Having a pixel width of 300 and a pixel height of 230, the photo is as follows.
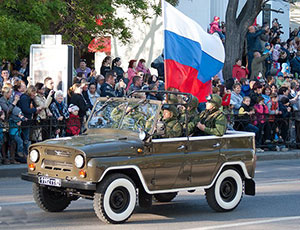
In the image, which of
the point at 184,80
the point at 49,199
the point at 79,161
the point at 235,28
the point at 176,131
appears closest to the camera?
the point at 79,161

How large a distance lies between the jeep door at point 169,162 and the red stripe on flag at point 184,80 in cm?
179

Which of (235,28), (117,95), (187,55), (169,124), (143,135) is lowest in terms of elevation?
(143,135)

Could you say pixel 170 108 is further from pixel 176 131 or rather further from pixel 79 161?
pixel 79 161

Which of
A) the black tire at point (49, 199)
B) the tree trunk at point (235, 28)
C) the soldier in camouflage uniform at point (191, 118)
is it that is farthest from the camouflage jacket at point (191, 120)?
the tree trunk at point (235, 28)

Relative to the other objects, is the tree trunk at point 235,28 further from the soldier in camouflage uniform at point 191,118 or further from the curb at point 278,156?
the soldier in camouflage uniform at point 191,118

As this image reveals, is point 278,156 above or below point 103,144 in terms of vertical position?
below

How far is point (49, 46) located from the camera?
1856 cm

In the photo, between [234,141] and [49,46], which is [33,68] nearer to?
[49,46]

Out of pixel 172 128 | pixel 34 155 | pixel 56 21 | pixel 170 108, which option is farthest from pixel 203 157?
pixel 56 21

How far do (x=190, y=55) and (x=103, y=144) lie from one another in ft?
11.6

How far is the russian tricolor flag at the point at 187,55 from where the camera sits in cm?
1253

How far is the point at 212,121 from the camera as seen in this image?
37.8ft

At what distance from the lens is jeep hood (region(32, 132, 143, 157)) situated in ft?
32.2

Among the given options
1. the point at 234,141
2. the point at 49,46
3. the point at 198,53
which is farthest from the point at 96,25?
the point at 234,141
